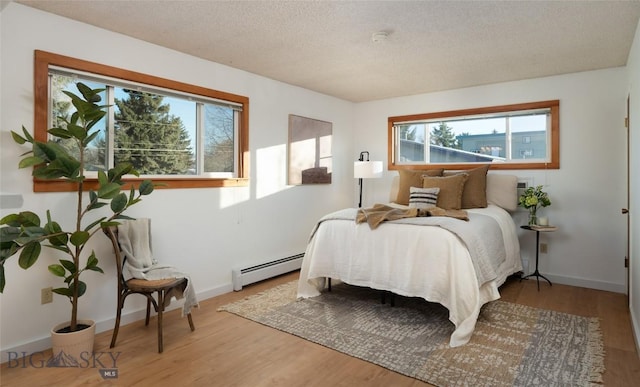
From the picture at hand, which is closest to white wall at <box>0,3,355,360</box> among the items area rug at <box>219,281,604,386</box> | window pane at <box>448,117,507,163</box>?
area rug at <box>219,281,604,386</box>

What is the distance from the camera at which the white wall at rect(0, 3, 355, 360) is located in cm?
238

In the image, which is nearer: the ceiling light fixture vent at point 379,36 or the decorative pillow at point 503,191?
the ceiling light fixture vent at point 379,36

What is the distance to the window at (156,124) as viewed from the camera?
102 inches

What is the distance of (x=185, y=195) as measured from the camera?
3.36 m

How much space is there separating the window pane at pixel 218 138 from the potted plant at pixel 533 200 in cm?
313

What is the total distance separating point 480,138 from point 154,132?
12.3 feet

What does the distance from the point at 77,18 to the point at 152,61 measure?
599 millimetres

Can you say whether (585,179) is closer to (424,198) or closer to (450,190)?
(450,190)

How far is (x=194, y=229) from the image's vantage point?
11.3 feet

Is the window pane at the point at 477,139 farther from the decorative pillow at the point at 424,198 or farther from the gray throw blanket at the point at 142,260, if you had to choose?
the gray throw blanket at the point at 142,260

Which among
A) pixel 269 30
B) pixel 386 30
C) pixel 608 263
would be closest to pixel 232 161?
pixel 269 30

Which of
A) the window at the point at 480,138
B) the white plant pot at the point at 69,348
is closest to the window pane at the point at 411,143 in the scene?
the window at the point at 480,138

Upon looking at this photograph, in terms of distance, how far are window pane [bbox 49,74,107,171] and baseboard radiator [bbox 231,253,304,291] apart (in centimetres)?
164

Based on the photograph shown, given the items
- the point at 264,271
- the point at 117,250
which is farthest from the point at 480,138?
the point at 117,250
